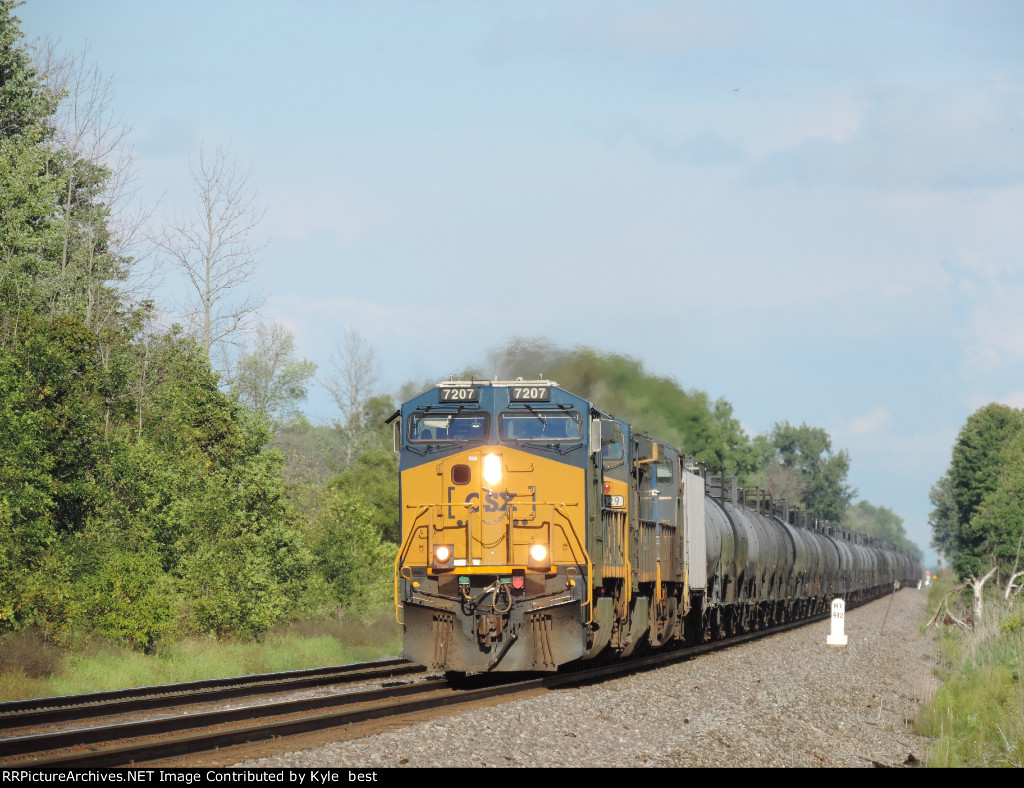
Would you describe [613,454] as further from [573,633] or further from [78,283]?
[78,283]

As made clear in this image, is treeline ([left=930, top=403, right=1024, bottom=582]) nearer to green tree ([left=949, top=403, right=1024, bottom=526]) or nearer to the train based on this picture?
green tree ([left=949, top=403, right=1024, bottom=526])

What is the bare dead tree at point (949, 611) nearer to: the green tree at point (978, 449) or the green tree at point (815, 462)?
the green tree at point (978, 449)

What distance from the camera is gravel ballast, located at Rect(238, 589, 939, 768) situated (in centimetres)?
1030

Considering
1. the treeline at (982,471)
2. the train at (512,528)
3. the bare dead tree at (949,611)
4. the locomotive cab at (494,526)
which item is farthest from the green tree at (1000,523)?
the locomotive cab at (494,526)

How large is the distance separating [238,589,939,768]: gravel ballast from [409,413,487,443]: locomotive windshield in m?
3.87

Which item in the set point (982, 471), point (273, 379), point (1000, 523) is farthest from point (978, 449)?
point (273, 379)

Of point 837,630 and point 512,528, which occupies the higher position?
point 512,528

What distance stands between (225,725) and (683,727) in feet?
16.7

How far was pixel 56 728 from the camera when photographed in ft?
38.7

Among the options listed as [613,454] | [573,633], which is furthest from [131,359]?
[573,633]

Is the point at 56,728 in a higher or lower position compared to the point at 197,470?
lower

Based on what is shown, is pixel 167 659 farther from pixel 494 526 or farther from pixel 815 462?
pixel 815 462

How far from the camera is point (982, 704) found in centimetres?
1576
